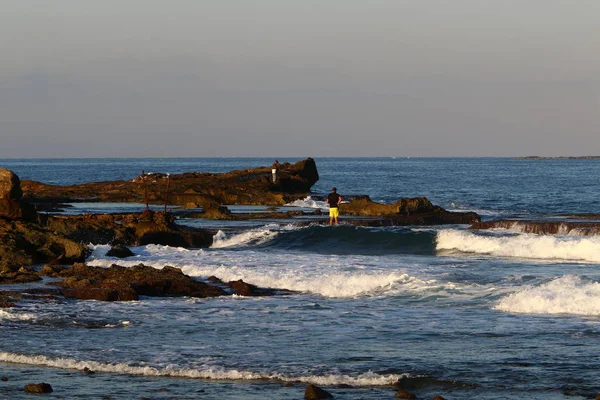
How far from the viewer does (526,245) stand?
100ft

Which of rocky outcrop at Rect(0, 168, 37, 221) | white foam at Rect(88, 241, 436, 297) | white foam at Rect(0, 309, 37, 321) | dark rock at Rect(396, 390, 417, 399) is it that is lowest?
white foam at Rect(0, 309, 37, 321)

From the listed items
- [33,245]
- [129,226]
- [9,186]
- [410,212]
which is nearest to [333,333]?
[33,245]

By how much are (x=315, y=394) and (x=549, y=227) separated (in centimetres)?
2355

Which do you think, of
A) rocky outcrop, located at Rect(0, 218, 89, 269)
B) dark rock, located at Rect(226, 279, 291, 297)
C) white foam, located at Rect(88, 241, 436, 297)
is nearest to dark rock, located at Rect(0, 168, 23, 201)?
rocky outcrop, located at Rect(0, 218, 89, 269)

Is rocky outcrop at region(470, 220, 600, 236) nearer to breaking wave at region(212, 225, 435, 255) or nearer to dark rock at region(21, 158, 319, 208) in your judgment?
breaking wave at region(212, 225, 435, 255)

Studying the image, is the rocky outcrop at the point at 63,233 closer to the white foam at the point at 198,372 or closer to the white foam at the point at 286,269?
the white foam at the point at 286,269

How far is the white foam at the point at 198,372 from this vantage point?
1298cm

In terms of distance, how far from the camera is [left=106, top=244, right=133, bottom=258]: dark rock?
27.7 meters

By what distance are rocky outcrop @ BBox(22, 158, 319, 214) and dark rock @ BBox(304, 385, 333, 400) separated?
3475 centimetres

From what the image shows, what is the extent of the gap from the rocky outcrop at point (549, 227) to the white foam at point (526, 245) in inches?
47.9

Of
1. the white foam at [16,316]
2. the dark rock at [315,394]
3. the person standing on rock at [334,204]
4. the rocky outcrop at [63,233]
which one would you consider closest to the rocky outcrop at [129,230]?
the rocky outcrop at [63,233]

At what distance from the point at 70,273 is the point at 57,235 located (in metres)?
4.38

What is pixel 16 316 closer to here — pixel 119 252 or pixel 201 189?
pixel 119 252

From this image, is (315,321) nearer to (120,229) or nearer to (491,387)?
(491,387)
